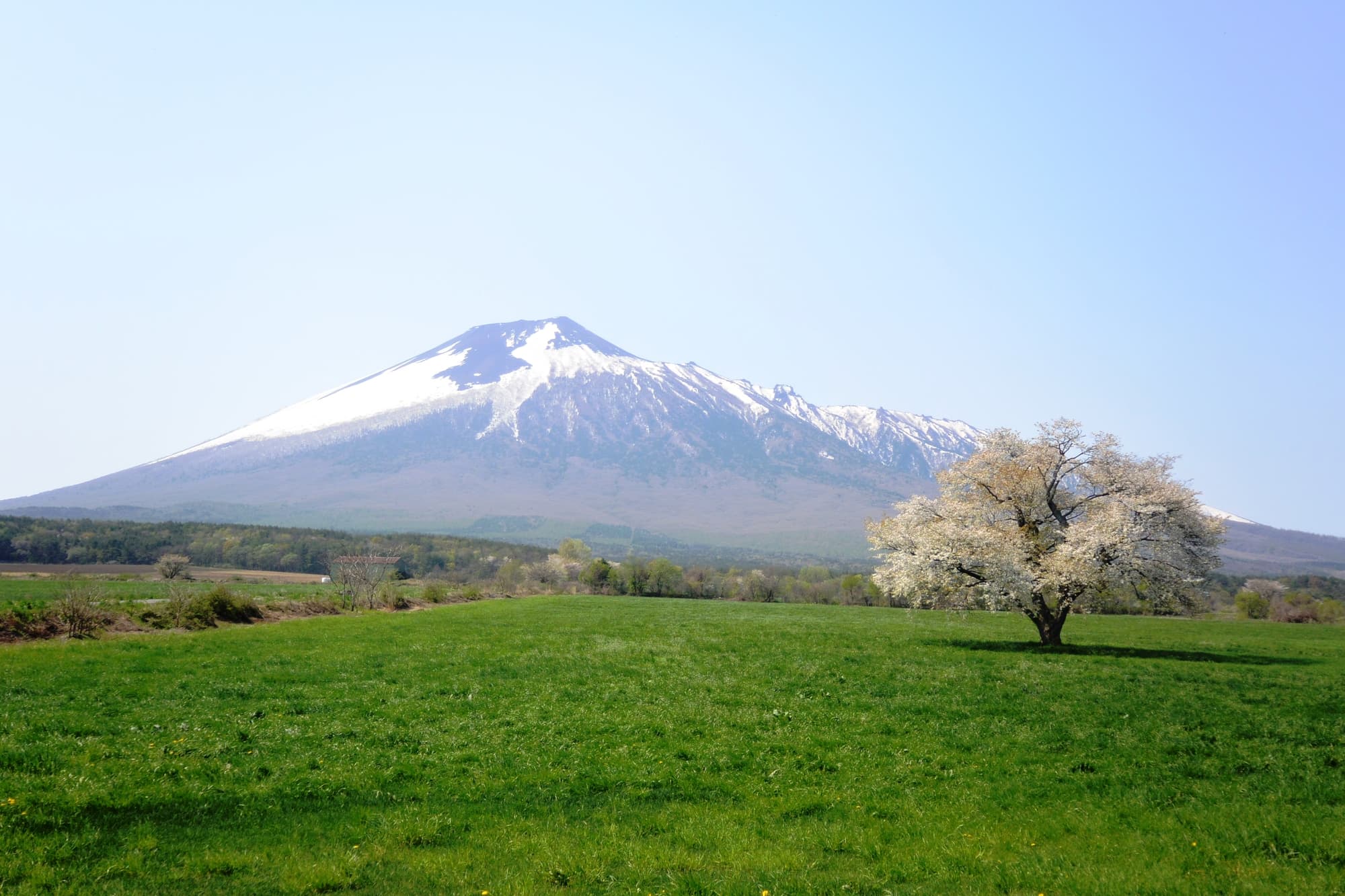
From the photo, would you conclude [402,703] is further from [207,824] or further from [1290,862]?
[1290,862]

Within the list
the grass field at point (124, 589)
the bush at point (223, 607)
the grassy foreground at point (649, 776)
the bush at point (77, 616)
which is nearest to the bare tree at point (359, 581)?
the grass field at point (124, 589)

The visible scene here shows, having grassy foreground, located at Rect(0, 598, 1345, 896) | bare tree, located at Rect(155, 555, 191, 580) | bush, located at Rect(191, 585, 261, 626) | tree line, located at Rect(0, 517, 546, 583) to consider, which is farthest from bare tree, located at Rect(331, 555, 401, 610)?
tree line, located at Rect(0, 517, 546, 583)

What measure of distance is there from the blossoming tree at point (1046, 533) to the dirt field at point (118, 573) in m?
59.4

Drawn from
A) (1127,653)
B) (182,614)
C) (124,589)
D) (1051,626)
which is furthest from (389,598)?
(1127,653)

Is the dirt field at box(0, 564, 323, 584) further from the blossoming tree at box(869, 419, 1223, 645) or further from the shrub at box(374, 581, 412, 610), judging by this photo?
the blossoming tree at box(869, 419, 1223, 645)

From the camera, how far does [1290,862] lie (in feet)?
31.5

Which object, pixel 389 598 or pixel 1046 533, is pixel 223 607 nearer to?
pixel 389 598

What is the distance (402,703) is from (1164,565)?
2926 cm

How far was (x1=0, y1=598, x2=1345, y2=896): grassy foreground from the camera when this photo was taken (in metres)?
9.59

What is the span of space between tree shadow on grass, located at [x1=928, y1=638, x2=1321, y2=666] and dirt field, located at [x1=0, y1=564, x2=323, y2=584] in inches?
2403

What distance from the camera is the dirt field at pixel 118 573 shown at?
72.2m

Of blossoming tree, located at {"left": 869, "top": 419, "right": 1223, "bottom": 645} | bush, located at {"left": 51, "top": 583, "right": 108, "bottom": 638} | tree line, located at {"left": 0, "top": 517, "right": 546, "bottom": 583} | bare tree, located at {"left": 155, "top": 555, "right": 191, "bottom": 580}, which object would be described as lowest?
tree line, located at {"left": 0, "top": 517, "right": 546, "bottom": 583}

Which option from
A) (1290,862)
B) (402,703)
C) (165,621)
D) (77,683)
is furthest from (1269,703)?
(165,621)

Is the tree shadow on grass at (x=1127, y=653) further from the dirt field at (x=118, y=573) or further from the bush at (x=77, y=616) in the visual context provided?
the dirt field at (x=118, y=573)
